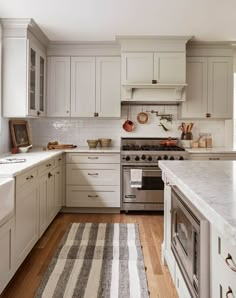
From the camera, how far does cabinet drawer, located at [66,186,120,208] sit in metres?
4.02

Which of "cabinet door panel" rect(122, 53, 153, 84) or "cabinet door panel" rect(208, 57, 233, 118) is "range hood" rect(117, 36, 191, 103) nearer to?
"cabinet door panel" rect(122, 53, 153, 84)

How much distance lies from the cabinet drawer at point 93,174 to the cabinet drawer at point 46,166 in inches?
24.2

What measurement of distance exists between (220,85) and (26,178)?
309cm

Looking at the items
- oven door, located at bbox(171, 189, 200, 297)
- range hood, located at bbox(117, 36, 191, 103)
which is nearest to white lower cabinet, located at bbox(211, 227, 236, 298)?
oven door, located at bbox(171, 189, 200, 297)

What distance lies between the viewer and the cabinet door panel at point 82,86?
4223 millimetres

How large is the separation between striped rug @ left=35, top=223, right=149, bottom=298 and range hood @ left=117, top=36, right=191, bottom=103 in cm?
201

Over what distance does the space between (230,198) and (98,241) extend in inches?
82.6

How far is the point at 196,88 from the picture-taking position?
4.20 metres

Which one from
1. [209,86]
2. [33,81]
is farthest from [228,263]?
[209,86]

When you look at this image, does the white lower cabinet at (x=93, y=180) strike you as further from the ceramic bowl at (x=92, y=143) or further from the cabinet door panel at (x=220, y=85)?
A: the cabinet door panel at (x=220, y=85)

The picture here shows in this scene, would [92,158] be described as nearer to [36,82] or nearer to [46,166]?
[46,166]

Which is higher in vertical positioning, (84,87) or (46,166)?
(84,87)

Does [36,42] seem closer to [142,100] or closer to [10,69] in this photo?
[10,69]

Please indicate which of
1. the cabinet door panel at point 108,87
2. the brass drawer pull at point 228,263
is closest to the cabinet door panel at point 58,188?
the cabinet door panel at point 108,87
